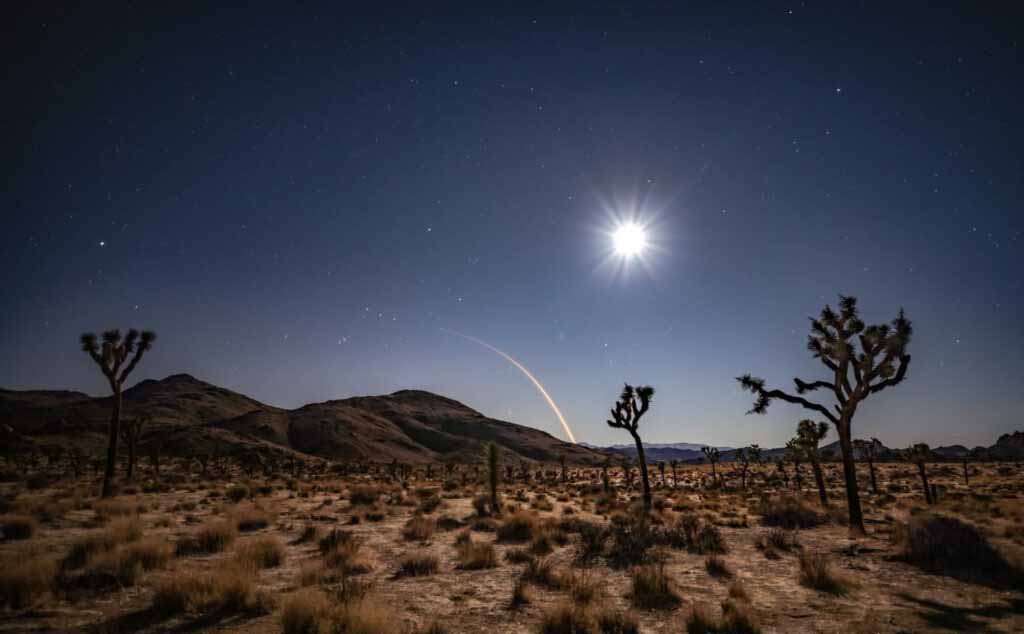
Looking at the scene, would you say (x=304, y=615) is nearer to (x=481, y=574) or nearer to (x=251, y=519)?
(x=481, y=574)

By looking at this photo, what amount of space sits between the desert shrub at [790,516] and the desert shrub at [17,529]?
2511 cm

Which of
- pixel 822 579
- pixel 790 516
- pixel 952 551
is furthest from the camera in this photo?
pixel 790 516

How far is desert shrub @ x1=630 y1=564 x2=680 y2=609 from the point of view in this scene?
29.9 feet

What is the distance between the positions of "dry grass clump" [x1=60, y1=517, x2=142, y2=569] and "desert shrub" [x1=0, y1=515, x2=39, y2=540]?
244cm

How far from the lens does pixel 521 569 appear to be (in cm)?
1180

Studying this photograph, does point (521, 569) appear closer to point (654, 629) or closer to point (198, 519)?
point (654, 629)

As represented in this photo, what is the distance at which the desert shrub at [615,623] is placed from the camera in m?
7.52

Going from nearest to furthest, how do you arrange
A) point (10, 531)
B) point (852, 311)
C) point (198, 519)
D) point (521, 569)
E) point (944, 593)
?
1. point (944, 593)
2. point (521, 569)
3. point (10, 531)
4. point (198, 519)
5. point (852, 311)

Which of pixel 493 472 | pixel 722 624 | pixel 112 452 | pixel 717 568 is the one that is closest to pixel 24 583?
pixel 722 624

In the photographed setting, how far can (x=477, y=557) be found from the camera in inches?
477

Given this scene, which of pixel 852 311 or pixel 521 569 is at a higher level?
pixel 852 311

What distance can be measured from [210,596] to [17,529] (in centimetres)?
933

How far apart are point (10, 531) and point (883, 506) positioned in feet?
123

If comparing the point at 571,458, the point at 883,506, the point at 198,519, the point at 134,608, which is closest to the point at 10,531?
the point at 198,519
